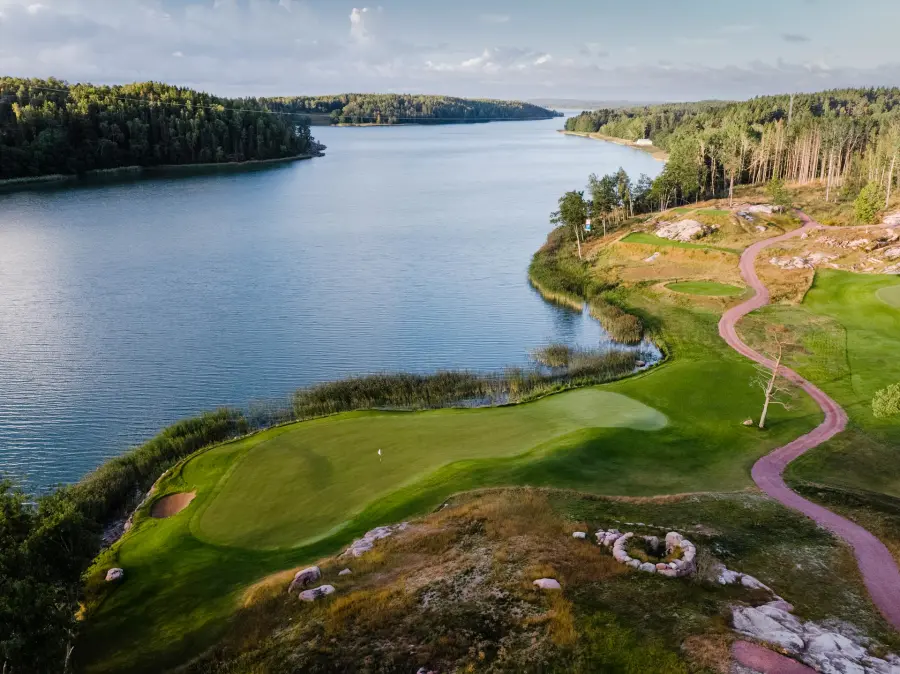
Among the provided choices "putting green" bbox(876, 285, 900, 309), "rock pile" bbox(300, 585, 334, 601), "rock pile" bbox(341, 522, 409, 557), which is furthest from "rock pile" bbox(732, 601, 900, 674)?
"putting green" bbox(876, 285, 900, 309)

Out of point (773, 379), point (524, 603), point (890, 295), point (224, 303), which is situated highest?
point (890, 295)

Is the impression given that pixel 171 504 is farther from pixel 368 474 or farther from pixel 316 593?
pixel 316 593

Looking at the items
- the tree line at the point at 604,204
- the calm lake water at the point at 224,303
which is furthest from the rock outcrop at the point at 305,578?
the tree line at the point at 604,204

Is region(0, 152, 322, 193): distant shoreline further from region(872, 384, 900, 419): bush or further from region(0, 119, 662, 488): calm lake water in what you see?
region(872, 384, 900, 419): bush

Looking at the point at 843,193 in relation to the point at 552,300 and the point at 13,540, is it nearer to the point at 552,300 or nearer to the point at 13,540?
the point at 552,300

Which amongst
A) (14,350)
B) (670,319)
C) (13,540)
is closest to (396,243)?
(670,319)

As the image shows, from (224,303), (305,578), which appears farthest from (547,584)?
(224,303)
